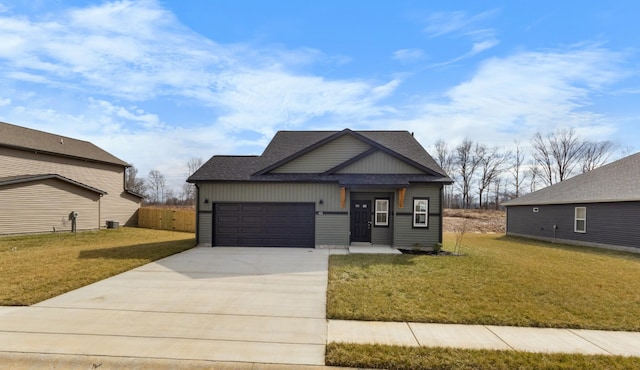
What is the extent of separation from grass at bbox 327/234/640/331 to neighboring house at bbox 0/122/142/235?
18.2 m

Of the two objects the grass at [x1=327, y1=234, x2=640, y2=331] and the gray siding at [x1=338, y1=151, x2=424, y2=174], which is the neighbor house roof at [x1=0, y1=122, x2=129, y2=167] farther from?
the grass at [x1=327, y1=234, x2=640, y2=331]

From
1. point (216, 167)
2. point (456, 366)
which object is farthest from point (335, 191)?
point (456, 366)

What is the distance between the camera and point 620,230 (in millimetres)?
14641

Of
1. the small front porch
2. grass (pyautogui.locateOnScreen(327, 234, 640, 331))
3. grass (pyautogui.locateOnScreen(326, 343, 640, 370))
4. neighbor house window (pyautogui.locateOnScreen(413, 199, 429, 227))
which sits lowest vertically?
the small front porch

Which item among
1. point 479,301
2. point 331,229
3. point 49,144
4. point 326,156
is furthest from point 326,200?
point 49,144

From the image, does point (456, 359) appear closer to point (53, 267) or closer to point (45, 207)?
point (53, 267)

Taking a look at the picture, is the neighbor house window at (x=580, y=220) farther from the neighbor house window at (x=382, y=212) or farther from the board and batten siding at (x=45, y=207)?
the board and batten siding at (x=45, y=207)

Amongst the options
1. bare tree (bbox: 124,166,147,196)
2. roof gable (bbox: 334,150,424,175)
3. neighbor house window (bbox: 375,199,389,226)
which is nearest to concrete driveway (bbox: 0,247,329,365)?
neighbor house window (bbox: 375,199,389,226)

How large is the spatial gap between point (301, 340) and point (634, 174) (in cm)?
2051

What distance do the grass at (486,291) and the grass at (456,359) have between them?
1083 mm

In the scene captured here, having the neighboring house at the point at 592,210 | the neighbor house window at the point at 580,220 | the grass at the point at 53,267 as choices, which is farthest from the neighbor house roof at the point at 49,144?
the neighbor house window at the point at 580,220

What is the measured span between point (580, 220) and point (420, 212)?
10.7 m

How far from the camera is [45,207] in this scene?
18266 millimetres

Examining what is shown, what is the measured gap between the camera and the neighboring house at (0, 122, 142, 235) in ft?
56.5
